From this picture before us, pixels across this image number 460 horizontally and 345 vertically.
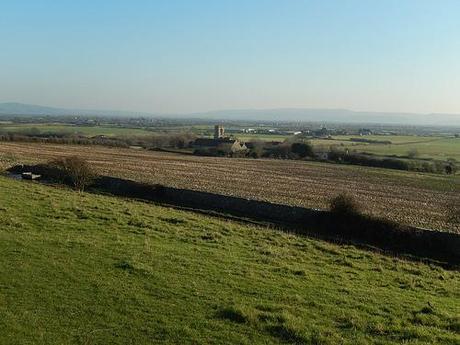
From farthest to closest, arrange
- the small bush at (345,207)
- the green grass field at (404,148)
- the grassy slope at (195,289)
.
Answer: the green grass field at (404,148), the small bush at (345,207), the grassy slope at (195,289)

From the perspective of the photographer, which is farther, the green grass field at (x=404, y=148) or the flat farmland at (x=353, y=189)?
the green grass field at (x=404, y=148)

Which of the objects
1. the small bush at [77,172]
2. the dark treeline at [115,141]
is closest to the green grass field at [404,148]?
the dark treeline at [115,141]

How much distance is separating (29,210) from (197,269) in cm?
1032

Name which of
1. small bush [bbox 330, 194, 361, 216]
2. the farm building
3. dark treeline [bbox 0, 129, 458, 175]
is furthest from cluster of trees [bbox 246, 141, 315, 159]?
small bush [bbox 330, 194, 361, 216]

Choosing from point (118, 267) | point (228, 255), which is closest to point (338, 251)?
point (228, 255)

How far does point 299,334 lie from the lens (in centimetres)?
945

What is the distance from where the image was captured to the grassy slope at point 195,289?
9.41 m

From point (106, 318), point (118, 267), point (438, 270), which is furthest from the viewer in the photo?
point (438, 270)

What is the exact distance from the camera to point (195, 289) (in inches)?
470

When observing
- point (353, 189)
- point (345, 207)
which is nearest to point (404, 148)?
point (353, 189)

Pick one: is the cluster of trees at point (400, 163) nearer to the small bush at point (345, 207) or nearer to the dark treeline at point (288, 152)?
the dark treeline at point (288, 152)

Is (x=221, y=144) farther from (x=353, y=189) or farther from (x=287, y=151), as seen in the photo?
(x=353, y=189)

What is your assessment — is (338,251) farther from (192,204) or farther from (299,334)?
(192,204)

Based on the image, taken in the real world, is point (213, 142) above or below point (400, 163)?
above
